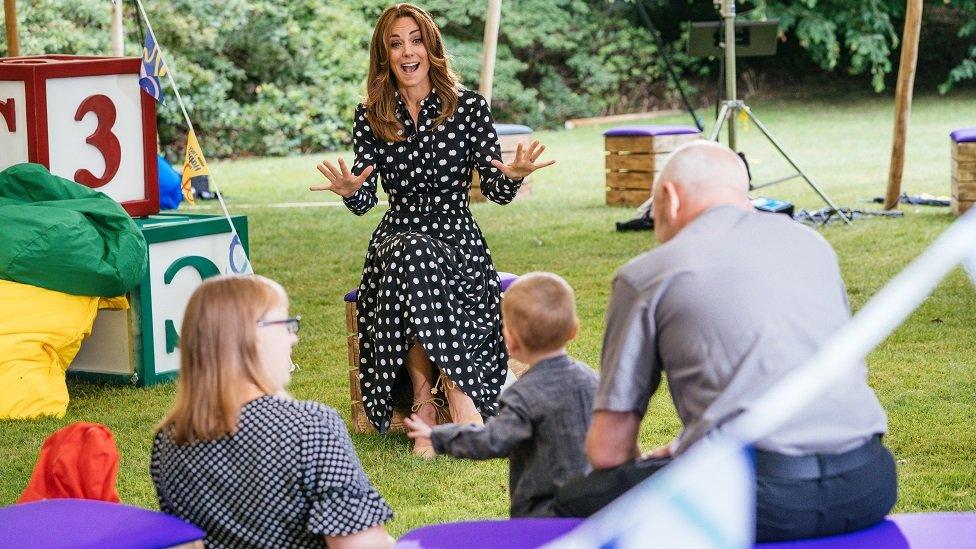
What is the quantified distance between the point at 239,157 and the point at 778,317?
14.3m

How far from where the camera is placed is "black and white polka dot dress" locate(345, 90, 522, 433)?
4391 millimetres

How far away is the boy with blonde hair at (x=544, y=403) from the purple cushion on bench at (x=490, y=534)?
276mm

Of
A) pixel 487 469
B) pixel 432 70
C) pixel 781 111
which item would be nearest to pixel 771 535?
pixel 487 469

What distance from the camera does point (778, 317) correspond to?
7.72 feet

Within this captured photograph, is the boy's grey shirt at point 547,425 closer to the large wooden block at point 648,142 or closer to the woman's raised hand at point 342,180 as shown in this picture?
the woman's raised hand at point 342,180

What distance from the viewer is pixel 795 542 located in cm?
237

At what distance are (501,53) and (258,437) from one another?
1675 centimetres

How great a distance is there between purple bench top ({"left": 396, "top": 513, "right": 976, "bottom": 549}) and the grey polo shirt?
0.52ft

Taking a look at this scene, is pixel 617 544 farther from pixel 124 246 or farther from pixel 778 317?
pixel 124 246

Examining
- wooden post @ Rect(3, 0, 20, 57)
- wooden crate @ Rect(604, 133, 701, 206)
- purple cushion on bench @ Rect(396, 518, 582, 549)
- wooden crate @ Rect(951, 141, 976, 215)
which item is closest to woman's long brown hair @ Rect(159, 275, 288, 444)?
purple cushion on bench @ Rect(396, 518, 582, 549)

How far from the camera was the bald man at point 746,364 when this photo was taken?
7.70 ft

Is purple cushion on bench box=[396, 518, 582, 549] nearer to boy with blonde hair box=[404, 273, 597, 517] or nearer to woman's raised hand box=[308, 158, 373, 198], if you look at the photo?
boy with blonde hair box=[404, 273, 597, 517]

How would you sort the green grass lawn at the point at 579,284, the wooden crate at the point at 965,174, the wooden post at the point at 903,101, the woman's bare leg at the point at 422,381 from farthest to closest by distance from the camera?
the wooden post at the point at 903,101 → the wooden crate at the point at 965,174 → the woman's bare leg at the point at 422,381 → the green grass lawn at the point at 579,284

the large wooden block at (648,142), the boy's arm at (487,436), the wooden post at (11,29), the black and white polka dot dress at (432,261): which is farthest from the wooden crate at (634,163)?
the boy's arm at (487,436)
